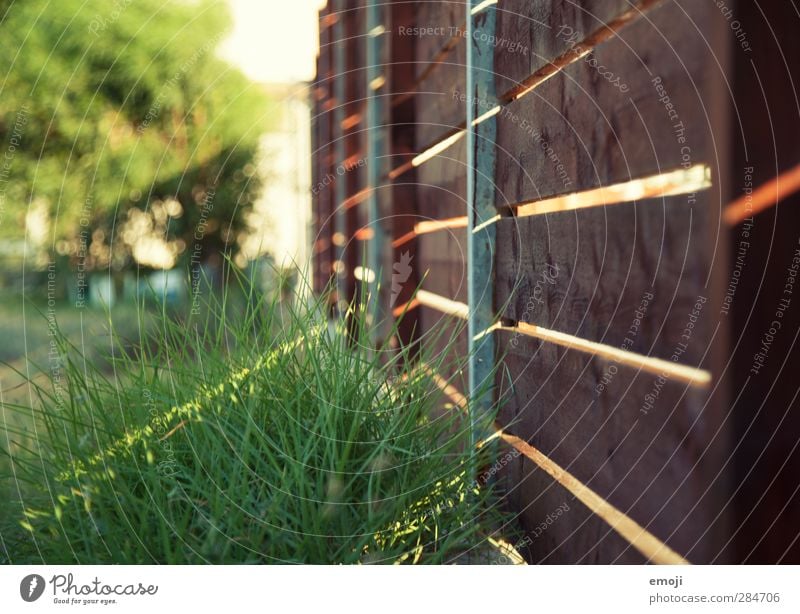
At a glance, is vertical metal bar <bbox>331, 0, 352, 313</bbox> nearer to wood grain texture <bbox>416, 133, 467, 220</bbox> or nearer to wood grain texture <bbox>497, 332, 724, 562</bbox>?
wood grain texture <bbox>416, 133, 467, 220</bbox>

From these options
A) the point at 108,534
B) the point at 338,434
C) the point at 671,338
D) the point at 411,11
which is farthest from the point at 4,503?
the point at 411,11

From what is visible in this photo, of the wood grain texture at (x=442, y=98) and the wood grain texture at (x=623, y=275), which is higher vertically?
the wood grain texture at (x=442, y=98)

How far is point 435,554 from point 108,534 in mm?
469

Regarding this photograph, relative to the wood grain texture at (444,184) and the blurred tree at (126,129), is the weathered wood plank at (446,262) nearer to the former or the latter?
the wood grain texture at (444,184)

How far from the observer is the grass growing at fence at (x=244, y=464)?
121 cm

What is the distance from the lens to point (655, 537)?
1.00 metres

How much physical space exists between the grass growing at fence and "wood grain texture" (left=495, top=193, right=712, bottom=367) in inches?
10.3
